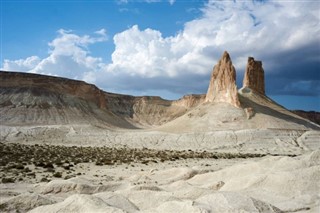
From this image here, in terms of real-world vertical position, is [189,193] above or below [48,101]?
below

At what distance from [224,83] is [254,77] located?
474 inches

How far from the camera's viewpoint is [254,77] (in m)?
77.6

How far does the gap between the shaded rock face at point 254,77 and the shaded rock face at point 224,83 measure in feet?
28.8

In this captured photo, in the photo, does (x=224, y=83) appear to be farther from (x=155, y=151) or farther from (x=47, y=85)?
(x=47, y=85)

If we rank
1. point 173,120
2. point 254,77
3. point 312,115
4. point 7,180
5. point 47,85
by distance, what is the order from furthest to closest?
point 312,115, point 47,85, point 254,77, point 173,120, point 7,180

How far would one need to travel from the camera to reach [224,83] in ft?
226

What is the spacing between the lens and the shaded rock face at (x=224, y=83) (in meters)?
66.0

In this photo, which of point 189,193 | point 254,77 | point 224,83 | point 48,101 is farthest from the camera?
point 254,77

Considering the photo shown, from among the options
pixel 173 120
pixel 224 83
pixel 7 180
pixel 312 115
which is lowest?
pixel 7 180

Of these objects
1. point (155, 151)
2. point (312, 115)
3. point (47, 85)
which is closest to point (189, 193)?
point (155, 151)

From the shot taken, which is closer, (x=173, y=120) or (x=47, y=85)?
(x=173, y=120)

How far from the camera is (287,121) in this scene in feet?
208

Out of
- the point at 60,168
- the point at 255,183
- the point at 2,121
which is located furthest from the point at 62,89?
the point at 255,183

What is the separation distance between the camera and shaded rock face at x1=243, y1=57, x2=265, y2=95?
76688 millimetres
